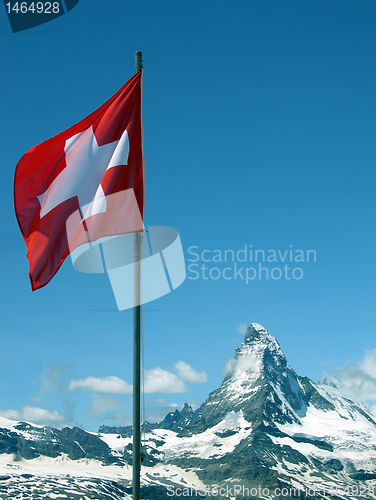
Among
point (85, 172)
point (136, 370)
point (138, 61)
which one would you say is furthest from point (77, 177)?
point (136, 370)

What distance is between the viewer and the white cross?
16938mm

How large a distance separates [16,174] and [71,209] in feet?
9.81

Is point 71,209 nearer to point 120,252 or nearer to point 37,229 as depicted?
point 37,229

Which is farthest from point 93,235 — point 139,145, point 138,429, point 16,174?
point 138,429

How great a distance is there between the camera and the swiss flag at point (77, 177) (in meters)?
16.7

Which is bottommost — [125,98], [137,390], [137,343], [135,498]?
[135,498]

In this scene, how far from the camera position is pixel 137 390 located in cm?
1451

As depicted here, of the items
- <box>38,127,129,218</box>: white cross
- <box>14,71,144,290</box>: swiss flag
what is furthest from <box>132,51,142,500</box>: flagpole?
<box>38,127,129,218</box>: white cross

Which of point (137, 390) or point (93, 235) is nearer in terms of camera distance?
point (137, 390)

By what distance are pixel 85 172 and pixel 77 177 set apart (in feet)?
1.05

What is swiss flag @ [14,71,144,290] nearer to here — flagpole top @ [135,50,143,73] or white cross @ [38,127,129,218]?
white cross @ [38,127,129,218]

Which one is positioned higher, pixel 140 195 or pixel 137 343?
pixel 140 195

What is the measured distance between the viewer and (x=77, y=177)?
17750mm

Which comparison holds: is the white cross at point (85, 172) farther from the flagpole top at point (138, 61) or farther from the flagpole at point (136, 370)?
the flagpole at point (136, 370)
